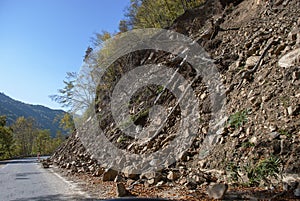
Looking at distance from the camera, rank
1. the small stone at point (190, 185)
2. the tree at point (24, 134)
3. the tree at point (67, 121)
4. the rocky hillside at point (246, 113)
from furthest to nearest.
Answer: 1. the tree at point (24, 134)
2. the tree at point (67, 121)
3. the small stone at point (190, 185)
4. the rocky hillside at point (246, 113)

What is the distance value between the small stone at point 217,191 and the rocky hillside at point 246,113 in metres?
0.03

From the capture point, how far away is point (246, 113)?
20.1 ft

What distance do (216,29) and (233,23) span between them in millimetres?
691

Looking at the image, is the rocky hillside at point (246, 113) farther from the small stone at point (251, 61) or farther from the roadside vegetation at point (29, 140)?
the roadside vegetation at point (29, 140)

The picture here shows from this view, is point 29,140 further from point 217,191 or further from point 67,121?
point 217,191

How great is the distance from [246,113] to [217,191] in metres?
2.32

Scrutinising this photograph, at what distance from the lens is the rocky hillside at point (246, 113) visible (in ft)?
15.8

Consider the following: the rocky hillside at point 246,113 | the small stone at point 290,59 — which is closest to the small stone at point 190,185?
the rocky hillside at point 246,113

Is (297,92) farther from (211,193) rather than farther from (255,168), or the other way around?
(211,193)

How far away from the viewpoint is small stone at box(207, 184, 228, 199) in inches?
174

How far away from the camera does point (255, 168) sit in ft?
15.7

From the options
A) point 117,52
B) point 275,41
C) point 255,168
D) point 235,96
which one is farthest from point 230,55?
point 117,52

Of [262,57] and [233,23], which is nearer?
[262,57]

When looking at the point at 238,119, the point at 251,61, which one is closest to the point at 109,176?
the point at 238,119
